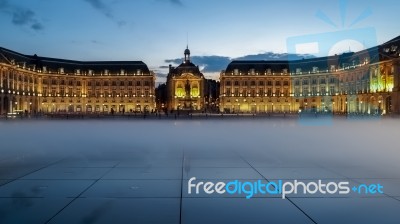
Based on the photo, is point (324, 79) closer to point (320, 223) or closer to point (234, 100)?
point (234, 100)

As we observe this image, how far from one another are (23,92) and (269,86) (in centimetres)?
8023

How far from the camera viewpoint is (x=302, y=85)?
139875 millimetres

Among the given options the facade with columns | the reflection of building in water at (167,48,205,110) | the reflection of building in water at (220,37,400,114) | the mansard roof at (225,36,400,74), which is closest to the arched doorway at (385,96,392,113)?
the reflection of building in water at (220,37,400,114)

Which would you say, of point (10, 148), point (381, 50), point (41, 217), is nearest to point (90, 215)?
point (41, 217)

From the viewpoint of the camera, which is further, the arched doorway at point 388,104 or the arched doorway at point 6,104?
the arched doorway at point 6,104

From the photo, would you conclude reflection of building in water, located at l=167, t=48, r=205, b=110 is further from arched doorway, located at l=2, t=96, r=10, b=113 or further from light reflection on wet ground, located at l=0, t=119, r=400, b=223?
light reflection on wet ground, located at l=0, t=119, r=400, b=223

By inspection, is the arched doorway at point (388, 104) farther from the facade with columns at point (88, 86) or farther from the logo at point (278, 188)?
the logo at point (278, 188)

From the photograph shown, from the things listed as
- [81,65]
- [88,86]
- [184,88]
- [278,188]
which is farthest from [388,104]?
[81,65]

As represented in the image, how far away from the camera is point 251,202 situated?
7664 millimetres

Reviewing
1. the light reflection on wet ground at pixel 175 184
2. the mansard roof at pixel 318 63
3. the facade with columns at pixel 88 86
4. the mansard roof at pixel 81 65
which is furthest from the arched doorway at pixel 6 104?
the light reflection on wet ground at pixel 175 184

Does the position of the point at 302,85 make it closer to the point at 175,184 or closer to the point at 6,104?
the point at 6,104

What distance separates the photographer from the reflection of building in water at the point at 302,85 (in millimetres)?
109375

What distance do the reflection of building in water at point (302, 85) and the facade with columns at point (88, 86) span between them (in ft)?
97.4

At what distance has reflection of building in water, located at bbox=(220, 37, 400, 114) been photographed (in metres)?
109
